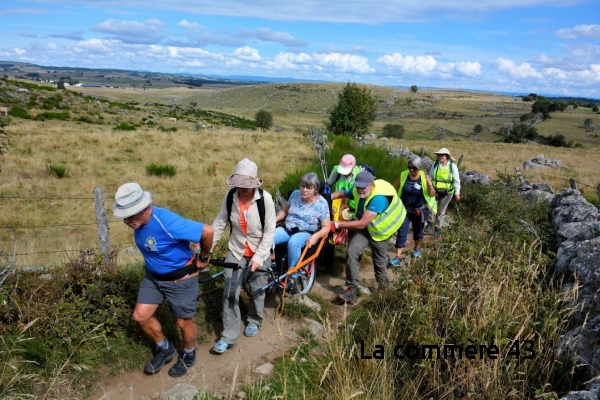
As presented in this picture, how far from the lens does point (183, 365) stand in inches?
157

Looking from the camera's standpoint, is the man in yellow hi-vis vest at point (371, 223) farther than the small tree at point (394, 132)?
No

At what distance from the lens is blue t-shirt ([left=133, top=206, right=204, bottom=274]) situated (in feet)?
11.6

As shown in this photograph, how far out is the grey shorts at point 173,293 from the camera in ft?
12.4

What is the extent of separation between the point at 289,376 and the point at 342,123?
28.4m

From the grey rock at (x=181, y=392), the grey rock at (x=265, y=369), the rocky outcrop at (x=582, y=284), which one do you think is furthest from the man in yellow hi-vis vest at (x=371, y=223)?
the grey rock at (x=181, y=392)

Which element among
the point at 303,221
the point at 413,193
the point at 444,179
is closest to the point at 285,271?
the point at 303,221

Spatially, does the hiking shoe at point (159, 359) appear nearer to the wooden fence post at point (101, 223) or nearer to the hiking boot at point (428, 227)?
the wooden fence post at point (101, 223)

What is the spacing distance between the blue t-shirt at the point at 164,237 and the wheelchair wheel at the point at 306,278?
190 cm

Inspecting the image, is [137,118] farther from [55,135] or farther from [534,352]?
[534,352]

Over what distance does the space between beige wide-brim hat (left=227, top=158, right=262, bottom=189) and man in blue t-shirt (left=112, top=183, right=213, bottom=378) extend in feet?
1.71

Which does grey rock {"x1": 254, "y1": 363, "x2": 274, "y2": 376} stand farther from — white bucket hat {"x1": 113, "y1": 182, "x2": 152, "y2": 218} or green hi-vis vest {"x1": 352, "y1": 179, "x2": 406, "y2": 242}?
green hi-vis vest {"x1": 352, "y1": 179, "x2": 406, "y2": 242}

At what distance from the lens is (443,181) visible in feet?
23.9

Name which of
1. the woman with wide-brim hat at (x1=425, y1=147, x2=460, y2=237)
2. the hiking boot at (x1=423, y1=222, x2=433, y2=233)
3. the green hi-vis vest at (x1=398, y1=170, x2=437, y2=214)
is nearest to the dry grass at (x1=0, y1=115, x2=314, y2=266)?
the green hi-vis vest at (x1=398, y1=170, x2=437, y2=214)

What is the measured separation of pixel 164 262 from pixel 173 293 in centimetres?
32
